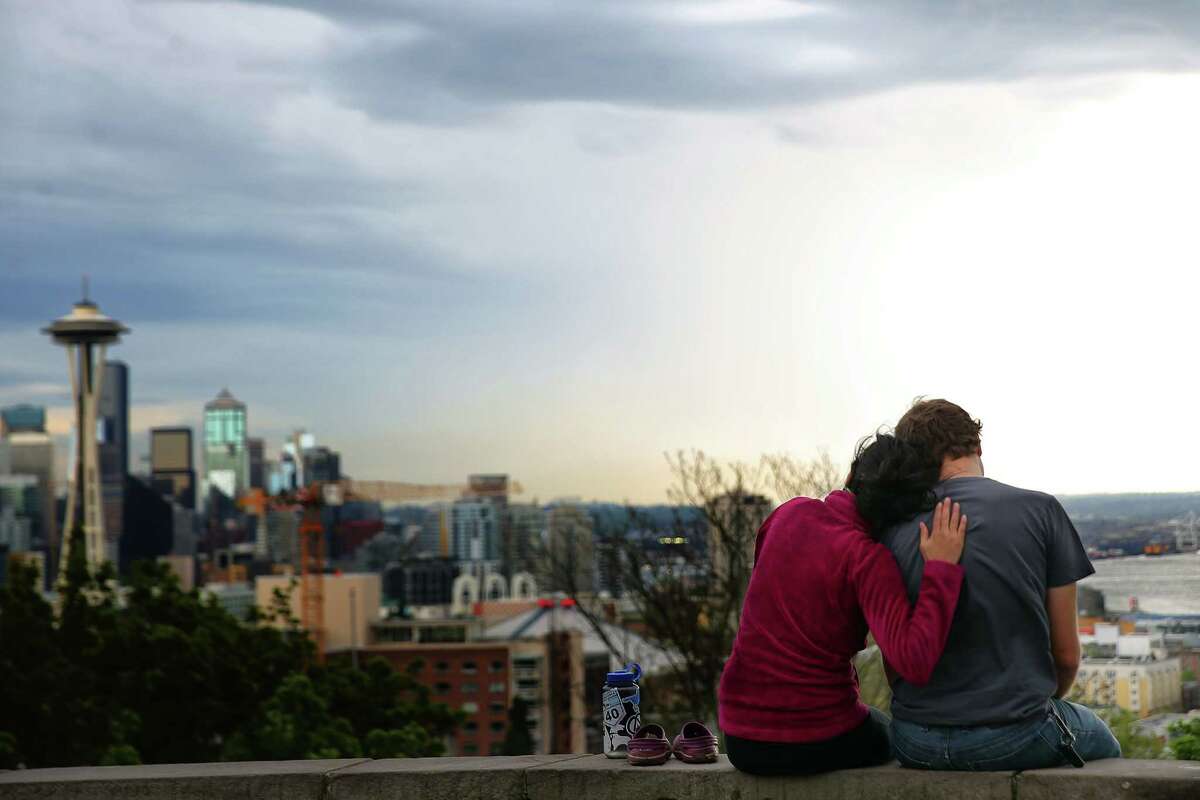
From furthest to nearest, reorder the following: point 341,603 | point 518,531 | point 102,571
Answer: point 518,531, point 341,603, point 102,571

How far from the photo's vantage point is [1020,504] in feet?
13.0

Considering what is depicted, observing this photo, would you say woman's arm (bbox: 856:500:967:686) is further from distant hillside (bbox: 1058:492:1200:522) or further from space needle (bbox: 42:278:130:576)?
space needle (bbox: 42:278:130:576)

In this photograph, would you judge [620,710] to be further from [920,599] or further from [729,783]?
[920,599]

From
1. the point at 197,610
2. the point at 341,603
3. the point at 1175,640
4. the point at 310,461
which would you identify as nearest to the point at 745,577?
the point at 197,610

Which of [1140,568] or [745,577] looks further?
[745,577]

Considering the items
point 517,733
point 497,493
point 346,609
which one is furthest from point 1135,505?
point 497,493

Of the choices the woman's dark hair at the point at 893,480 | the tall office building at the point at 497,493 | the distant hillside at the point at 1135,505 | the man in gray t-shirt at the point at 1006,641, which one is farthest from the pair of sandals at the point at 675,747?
the tall office building at the point at 497,493

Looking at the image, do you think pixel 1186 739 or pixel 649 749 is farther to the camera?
pixel 1186 739

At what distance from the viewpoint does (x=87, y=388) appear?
111312 mm

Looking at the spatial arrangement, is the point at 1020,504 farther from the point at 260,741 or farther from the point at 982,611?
the point at 260,741

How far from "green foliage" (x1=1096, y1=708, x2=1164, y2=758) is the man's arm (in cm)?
538

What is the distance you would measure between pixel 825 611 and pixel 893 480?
1.25 feet

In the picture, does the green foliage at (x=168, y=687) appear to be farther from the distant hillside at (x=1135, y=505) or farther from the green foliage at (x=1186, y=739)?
the green foliage at (x=1186, y=739)

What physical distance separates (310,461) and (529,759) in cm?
18166
